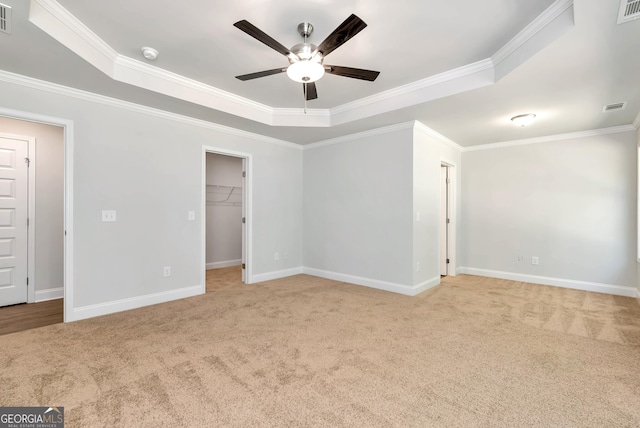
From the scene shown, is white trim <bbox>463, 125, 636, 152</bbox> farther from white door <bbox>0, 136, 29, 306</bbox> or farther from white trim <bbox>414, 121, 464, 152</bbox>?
white door <bbox>0, 136, 29, 306</bbox>

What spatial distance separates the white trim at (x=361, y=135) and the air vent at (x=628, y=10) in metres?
2.36

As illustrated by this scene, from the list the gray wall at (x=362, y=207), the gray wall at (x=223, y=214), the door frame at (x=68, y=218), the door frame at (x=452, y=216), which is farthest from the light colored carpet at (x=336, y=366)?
the gray wall at (x=223, y=214)

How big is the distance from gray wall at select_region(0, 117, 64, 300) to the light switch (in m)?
1.41

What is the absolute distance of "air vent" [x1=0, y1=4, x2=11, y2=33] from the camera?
2.01 meters

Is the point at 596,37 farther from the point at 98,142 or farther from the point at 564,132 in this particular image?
the point at 98,142

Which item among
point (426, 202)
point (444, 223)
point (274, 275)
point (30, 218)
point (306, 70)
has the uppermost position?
point (306, 70)

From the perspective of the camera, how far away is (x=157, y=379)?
2.12m

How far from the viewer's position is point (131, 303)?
365cm

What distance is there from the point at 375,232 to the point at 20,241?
4.84 meters

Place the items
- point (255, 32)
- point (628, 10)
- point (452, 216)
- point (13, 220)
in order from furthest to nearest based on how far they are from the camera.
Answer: point (452, 216)
point (13, 220)
point (255, 32)
point (628, 10)

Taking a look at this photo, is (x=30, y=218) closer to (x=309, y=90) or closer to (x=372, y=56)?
(x=309, y=90)

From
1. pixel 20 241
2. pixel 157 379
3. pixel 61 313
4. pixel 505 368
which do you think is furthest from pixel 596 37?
pixel 20 241

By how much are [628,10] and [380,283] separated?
374 centimetres

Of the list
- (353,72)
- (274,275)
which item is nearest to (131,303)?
(274,275)
